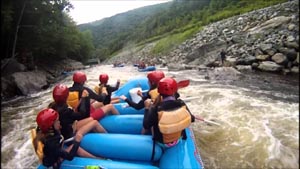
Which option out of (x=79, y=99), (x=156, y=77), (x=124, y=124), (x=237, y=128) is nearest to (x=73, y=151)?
(x=124, y=124)

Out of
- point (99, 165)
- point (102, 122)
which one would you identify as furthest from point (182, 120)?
point (102, 122)

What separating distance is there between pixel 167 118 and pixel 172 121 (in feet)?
0.20

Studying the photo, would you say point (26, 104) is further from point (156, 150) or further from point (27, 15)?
point (156, 150)

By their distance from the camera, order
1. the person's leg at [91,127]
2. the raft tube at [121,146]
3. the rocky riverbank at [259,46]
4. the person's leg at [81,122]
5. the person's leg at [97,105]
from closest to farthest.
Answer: the raft tube at [121,146], the person's leg at [91,127], the person's leg at [81,122], the person's leg at [97,105], the rocky riverbank at [259,46]

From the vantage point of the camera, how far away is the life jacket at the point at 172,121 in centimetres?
285

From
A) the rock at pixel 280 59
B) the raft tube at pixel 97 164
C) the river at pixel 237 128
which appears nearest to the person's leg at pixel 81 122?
the raft tube at pixel 97 164

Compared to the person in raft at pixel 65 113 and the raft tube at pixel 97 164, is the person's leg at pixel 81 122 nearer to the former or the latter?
the person in raft at pixel 65 113

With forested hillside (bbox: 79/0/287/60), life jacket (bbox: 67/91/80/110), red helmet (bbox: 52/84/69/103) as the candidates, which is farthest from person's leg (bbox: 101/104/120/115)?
forested hillside (bbox: 79/0/287/60)

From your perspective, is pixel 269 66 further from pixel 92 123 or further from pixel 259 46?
pixel 92 123

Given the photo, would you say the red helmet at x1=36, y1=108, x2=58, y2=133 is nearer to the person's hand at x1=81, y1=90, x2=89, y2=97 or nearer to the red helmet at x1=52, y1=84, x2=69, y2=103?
the red helmet at x1=52, y1=84, x2=69, y2=103

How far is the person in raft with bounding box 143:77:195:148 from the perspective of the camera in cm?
286

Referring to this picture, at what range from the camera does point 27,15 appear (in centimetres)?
1197

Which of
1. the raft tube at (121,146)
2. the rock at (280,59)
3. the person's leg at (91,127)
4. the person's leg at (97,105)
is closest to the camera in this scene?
the raft tube at (121,146)

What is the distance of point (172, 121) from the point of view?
2.85 m
